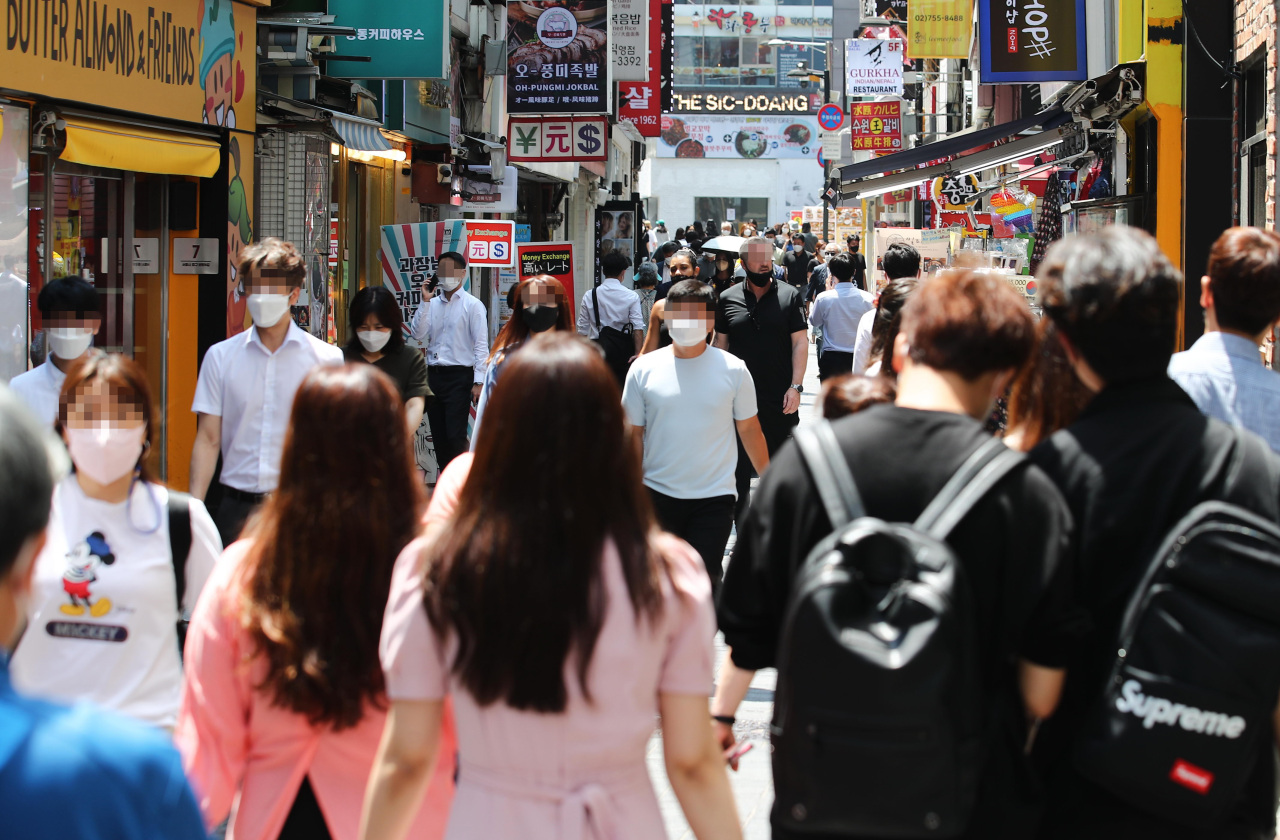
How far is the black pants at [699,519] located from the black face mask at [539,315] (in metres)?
1.01

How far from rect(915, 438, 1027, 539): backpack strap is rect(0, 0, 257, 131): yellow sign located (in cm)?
709

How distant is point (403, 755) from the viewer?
2.61 m

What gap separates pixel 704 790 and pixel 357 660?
816mm

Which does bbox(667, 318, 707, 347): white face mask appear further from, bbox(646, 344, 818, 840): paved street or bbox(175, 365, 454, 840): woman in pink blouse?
bbox(175, 365, 454, 840): woman in pink blouse

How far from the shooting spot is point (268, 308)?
5.76m

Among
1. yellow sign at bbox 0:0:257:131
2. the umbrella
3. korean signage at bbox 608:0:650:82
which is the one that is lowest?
the umbrella

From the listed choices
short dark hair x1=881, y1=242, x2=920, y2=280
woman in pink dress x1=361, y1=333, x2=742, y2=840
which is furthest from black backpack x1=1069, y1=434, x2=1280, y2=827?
short dark hair x1=881, y1=242, x2=920, y2=280

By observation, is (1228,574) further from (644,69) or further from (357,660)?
(644,69)

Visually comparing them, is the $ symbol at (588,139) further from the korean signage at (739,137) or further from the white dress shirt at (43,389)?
the korean signage at (739,137)

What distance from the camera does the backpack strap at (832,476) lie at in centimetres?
251

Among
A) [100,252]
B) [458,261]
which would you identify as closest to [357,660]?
[100,252]

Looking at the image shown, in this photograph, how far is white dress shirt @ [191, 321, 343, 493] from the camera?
5754mm

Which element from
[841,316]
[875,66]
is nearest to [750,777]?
[841,316]

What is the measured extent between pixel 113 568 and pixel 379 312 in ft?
11.3
